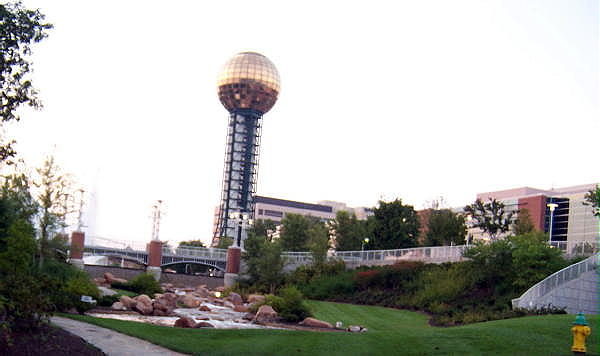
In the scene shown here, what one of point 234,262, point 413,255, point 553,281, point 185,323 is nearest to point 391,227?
point 413,255

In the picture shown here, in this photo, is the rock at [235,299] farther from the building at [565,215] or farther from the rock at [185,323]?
the building at [565,215]

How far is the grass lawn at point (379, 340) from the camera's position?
60.7 ft

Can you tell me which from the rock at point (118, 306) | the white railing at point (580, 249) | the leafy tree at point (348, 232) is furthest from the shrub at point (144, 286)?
the leafy tree at point (348, 232)

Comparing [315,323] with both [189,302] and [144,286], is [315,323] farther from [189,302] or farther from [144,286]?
[144,286]

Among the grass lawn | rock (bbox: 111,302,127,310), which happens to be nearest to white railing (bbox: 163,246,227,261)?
rock (bbox: 111,302,127,310)

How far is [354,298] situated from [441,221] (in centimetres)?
2667

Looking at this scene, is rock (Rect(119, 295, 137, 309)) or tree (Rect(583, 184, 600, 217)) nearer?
tree (Rect(583, 184, 600, 217))

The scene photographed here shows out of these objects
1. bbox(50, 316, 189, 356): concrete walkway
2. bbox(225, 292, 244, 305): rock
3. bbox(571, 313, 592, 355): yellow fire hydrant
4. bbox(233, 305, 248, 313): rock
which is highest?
bbox(571, 313, 592, 355): yellow fire hydrant

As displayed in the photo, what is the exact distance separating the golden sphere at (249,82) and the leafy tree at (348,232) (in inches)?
1970

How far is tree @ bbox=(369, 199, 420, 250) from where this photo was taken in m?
73.2

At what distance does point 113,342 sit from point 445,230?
2252 inches

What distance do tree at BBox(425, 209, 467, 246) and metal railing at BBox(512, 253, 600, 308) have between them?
34.0 m

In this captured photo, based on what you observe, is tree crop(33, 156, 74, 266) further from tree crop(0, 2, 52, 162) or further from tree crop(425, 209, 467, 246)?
tree crop(425, 209, 467, 246)

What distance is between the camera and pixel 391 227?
73438mm
